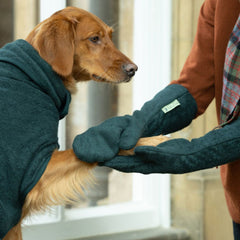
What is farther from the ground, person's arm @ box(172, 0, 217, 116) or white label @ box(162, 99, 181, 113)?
person's arm @ box(172, 0, 217, 116)

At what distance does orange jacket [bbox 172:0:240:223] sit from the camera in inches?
54.4

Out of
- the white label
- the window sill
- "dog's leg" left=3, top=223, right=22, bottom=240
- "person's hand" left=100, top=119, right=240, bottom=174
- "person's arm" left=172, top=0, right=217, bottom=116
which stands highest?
"person's arm" left=172, top=0, right=217, bottom=116

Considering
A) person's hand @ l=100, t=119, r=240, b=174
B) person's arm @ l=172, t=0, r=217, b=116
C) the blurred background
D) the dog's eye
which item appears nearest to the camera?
person's hand @ l=100, t=119, r=240, b=174

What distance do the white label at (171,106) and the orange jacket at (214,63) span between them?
0.09m

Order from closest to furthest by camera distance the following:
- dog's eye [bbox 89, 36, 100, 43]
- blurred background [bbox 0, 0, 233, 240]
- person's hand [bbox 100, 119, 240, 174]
Answer: 1. person's hand [bbox 100, 119, 240, 174]
2. dog's eye [bbox 89, 36, 100, 43]
3. blurred background [bbox 0, 0, 233, 240]

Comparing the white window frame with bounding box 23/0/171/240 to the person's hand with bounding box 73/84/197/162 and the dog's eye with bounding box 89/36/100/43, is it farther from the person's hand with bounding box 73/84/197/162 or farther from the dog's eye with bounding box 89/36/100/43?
the person's hand with bounding box 73/84/197/162

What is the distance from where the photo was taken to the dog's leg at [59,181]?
1275mm

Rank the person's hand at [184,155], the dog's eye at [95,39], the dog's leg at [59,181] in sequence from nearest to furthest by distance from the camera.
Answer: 1. the person's hand at [184,155]
2. the dog's leg at [59,181]
3. the dog's eye at [95,39]

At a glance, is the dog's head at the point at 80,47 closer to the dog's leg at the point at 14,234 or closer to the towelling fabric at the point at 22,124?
the towelling fabric at the point at 22,124

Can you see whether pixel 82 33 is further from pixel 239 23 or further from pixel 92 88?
pixel 92 88

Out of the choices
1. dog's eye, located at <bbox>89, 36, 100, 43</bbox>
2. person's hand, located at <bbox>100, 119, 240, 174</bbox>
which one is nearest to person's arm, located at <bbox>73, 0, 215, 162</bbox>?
person's hand, located at <bbox>100, 119, 240, 174</bbox>

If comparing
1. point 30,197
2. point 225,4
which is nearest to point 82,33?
point 225,4

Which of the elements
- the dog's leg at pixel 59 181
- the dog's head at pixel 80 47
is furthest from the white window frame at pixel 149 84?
the dog's leg at pixel 59 181

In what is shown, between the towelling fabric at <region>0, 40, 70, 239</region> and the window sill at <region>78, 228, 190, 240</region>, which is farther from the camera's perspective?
the window sill at <region>78, 228, 190, 240</region>
